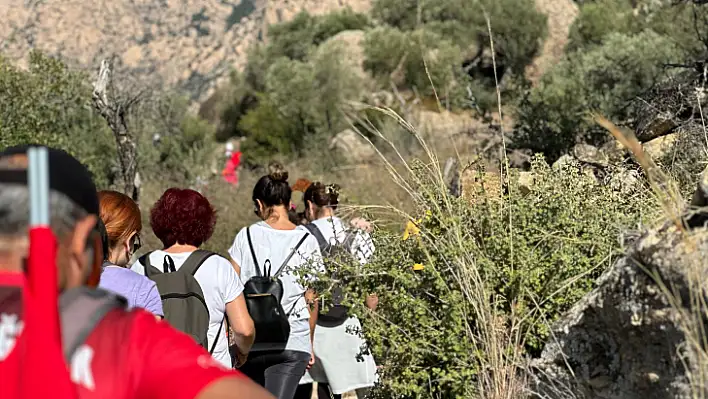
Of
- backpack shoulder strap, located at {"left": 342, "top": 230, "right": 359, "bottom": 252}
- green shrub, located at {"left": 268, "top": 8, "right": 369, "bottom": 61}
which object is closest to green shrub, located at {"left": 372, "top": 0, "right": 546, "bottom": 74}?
green shrub, located at {"left": 268, "top": 8, "right": 369, "bottom": 61}

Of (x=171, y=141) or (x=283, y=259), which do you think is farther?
(x=171, y=141)

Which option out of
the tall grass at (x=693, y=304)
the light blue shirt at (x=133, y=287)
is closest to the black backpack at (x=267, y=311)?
the light blue shirt at (x=133, y=287)

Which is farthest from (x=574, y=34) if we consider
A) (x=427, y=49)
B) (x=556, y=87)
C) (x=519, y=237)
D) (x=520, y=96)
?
(x=519, y=237)

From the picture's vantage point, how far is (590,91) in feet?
48.7

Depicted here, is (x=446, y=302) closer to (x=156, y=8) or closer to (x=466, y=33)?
(x=466, y=33)

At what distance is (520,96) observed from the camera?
12172mm

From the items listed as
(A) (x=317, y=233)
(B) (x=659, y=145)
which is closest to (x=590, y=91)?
(B) (x=659, y=145)

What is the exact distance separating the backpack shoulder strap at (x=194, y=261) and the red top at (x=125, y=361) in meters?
2.62

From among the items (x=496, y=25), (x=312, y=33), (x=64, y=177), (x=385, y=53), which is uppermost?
(x=312, y=33)

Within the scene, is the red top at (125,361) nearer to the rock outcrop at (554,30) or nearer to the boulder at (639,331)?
the boulder at (639,331)

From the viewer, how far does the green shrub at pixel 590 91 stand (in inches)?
416

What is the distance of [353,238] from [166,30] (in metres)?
51.2

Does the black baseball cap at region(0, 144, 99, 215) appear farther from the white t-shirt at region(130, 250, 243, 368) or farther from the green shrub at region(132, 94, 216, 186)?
the green shrub at region(132, 94, 216, 186)

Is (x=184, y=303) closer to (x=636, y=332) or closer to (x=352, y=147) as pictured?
(x=636, y=332)
